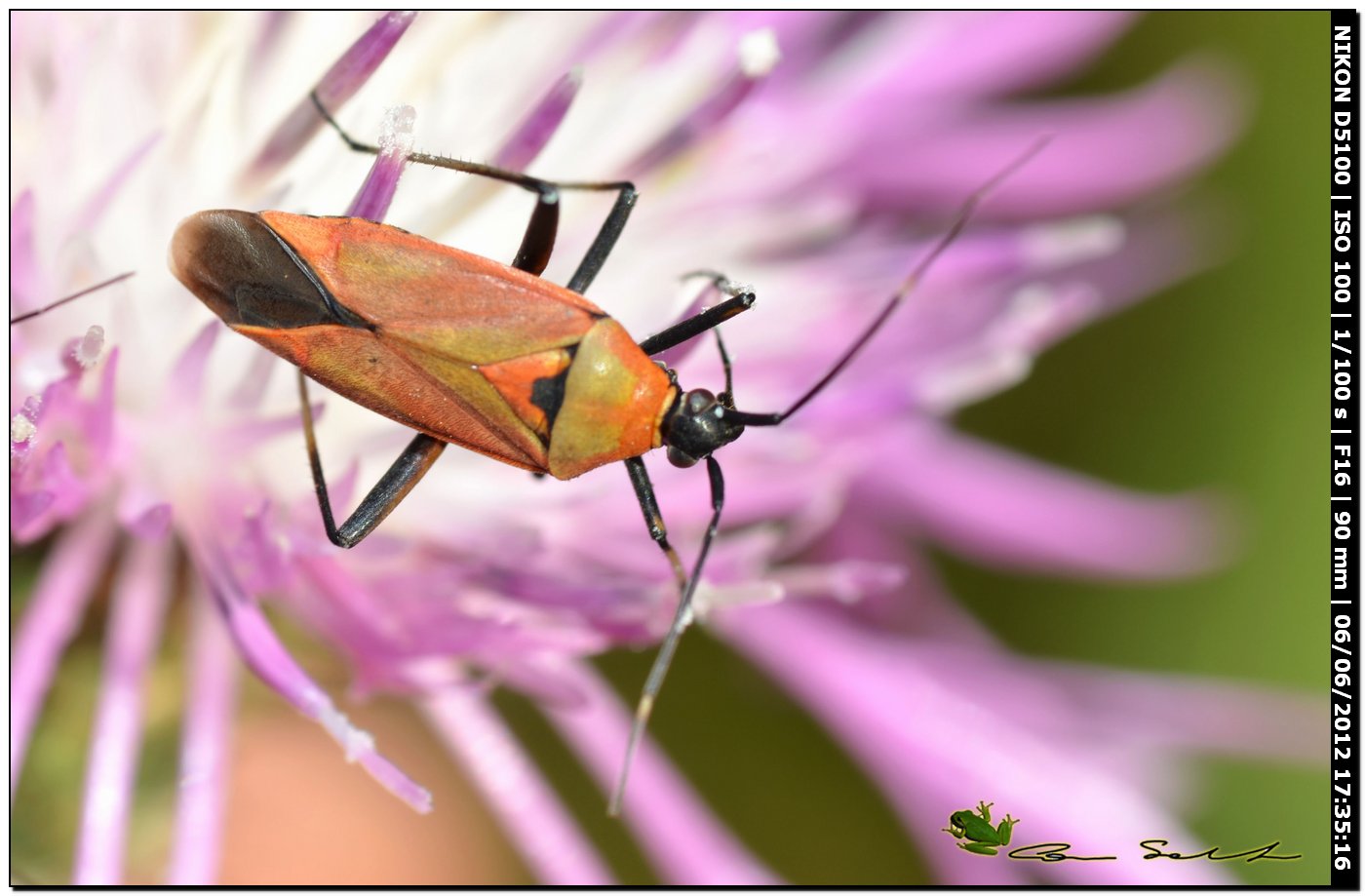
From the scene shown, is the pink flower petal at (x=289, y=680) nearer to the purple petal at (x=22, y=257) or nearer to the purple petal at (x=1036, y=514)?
the purple petal at (x=22, y=257)

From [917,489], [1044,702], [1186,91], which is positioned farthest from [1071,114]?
[1044,702]

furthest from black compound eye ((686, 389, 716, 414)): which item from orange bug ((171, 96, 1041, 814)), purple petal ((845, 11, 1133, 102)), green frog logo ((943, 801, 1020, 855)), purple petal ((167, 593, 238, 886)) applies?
purple petal ((845, 11, 1133, 102))

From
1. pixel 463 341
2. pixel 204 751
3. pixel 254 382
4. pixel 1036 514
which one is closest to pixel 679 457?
pixel 463 341

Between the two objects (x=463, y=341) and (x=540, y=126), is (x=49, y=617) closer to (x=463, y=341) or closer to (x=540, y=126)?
(x=463, y=341)

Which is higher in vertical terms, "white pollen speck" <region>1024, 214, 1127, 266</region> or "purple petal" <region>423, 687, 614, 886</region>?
"white pollen speck" <region>1024, 214, 1127, 266</region>

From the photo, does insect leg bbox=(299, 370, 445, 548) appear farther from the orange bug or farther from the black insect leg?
the black insect leg

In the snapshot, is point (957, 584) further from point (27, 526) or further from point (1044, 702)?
point (27, 526)

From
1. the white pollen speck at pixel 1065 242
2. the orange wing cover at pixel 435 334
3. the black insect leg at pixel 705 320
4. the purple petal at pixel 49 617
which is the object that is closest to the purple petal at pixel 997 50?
the white pollen speck at pixel 1065 242
